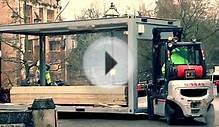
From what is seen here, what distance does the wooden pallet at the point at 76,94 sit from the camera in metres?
17.1

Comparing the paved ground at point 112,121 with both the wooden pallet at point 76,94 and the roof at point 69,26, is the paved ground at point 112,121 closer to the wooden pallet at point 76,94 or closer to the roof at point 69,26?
the wooden pallet at point 76,94

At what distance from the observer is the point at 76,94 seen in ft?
58.4

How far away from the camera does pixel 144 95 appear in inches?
706

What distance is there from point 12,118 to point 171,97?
25.9 ft

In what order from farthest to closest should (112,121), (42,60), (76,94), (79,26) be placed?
1. (42,60)
2. (76,94)
3. (79,26)
4. (112,121)

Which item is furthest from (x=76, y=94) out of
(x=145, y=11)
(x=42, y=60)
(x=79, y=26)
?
(x=145, y=11)

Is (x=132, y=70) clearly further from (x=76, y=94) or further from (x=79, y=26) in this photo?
(x=79, y=26)

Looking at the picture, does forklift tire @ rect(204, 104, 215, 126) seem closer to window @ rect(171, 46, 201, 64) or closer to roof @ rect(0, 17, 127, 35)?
window @ rect(171, 46, 201, 64)

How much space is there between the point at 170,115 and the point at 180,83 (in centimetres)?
107

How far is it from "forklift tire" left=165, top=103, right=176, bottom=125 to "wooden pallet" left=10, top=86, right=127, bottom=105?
1398 mm

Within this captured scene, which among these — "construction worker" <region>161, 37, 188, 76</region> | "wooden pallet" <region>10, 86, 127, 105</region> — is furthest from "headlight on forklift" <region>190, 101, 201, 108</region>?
"wooden pallet" <region>10, 86, 127, 105</region>

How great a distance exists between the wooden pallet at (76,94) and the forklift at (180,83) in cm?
129
